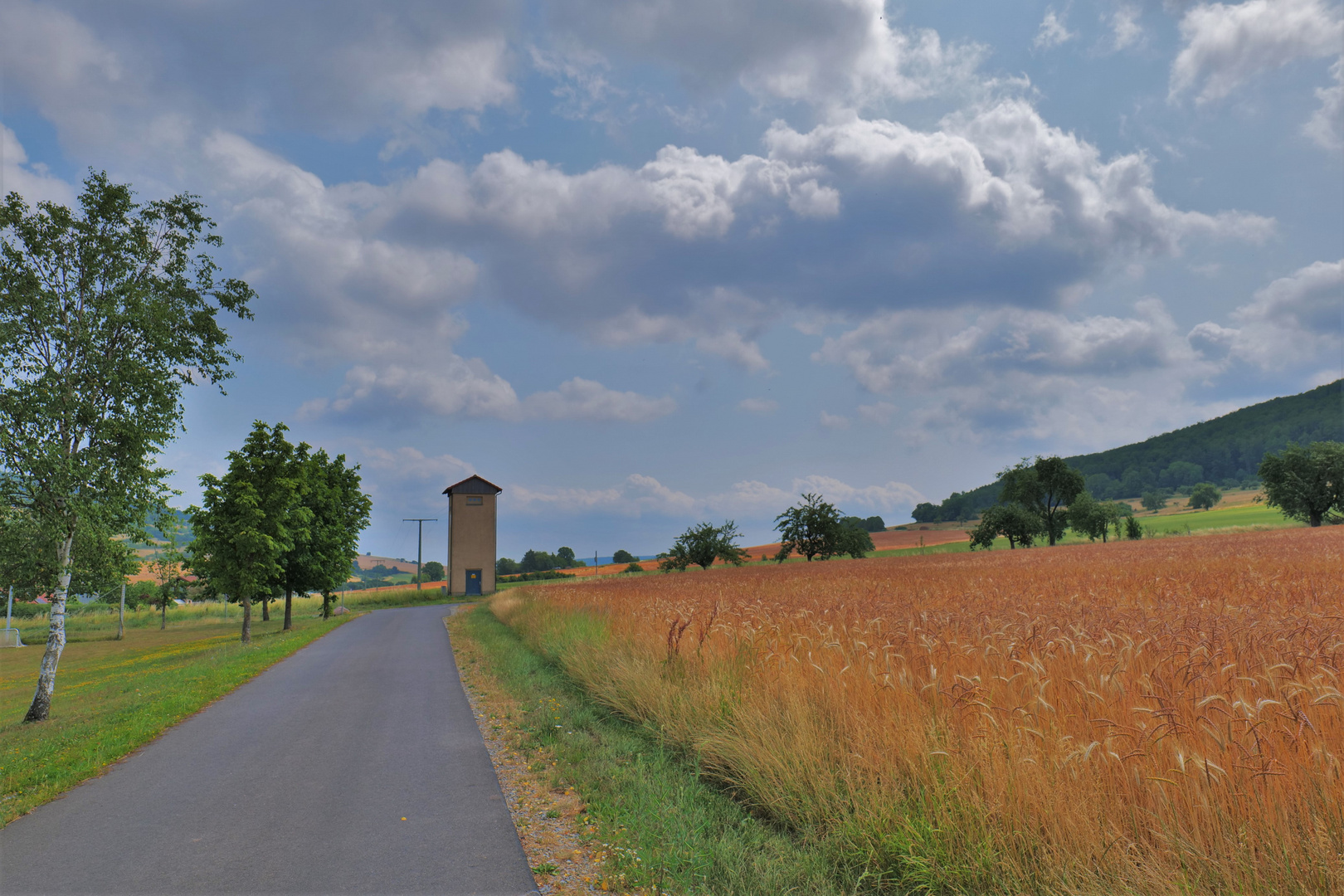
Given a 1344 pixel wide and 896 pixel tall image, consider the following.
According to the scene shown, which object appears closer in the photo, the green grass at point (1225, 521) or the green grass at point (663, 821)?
the green grass at point (663, 821)

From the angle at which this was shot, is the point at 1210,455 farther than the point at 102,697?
Yes

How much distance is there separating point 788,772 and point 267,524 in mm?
32999

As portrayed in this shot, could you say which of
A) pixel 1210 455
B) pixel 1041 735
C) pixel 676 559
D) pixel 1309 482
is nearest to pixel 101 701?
pixel 1041 735

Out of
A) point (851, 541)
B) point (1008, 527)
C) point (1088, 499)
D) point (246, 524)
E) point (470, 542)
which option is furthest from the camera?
point (1088, 499)

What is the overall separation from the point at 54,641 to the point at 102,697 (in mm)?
2184

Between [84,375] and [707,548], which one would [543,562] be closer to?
[707,548]

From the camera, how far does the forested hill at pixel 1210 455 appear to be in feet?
541

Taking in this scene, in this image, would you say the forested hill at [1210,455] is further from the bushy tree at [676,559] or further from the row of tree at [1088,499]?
the bushy tree at [676,559]

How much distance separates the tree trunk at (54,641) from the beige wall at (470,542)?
5513 centimetres

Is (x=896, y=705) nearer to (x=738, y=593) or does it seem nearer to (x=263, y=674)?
(x=738, y=593)

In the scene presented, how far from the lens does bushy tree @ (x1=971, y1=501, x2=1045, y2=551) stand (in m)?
73.8

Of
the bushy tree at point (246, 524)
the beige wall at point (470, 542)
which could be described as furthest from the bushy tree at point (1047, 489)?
the bushy tree at point (246, 524)

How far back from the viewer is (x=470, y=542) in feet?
236

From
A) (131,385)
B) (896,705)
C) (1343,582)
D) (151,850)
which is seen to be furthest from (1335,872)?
(131,385)
